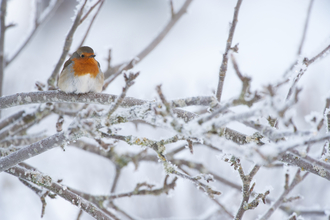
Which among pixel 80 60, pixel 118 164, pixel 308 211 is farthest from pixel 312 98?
pixel 80 60

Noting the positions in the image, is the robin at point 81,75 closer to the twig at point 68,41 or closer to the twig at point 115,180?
the twig at point 68,41

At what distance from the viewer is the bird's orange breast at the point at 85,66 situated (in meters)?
2.62

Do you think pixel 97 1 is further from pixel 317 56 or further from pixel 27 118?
pixel 317 56

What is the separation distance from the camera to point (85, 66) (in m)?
2.70

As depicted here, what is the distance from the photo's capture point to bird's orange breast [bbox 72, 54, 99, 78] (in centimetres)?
262

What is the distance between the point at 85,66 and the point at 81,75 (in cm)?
17

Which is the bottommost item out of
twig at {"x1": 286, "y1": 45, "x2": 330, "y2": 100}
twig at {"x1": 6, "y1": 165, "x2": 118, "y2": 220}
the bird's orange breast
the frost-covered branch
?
twig at {"x1": 6, "y1": 165, "x2": 118, "y2": 220}

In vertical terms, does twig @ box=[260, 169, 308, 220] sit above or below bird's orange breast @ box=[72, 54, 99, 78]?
below

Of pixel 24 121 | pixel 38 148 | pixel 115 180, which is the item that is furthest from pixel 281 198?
pixel 24 121

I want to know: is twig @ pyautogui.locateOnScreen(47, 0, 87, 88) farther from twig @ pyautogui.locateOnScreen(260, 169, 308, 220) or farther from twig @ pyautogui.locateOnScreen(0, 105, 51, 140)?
twig @ pyautogui.locateOnScreen(260, 169, 308, 220)

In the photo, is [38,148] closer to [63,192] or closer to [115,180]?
[63,192]

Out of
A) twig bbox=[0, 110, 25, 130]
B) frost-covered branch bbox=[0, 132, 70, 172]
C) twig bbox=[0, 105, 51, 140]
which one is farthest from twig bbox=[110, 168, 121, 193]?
frost-covered branch bbox=[0, 132, 70, 172]

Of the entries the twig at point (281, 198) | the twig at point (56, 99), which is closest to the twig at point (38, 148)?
the twig at point (56, 99)

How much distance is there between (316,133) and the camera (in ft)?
3.67
